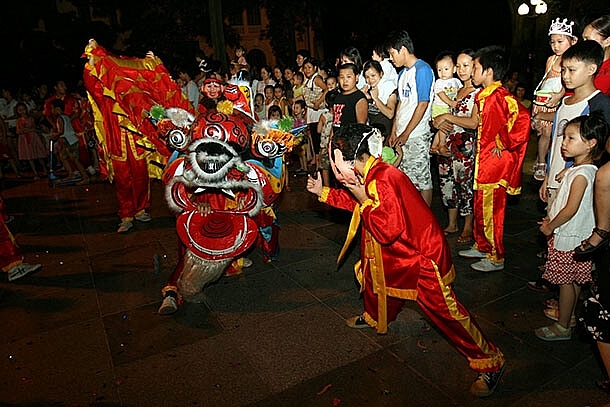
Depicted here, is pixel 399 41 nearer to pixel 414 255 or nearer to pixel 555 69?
pixel 555 69

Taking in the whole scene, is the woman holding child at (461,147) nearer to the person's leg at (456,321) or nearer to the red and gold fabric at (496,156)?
the red and gold fabric at (496,156)

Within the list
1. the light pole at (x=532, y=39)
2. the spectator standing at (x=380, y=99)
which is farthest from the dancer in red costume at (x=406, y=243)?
the light pole at (x=532, y=39)

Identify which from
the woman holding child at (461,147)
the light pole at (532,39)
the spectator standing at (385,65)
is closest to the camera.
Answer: the woman holding child at (461,147)

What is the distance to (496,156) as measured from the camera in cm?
407

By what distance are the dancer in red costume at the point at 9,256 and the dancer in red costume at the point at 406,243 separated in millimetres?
3772

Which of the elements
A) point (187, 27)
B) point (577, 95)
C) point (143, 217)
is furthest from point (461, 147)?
point (187, 27)

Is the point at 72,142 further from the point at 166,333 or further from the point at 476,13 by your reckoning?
the point at 476,13

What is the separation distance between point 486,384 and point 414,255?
0.90 meters

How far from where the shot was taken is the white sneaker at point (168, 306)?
3.97 metres

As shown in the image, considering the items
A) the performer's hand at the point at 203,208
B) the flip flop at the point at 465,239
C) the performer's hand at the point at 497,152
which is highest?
the performer's hand at the point at 497,152

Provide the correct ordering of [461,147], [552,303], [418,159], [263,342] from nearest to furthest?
[263,342]
[552,303]
[461,147]
[418,159]

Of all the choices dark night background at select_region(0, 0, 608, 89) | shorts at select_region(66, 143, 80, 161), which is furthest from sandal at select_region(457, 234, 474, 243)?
dark night background at select_region(0, 0, 608, 89)

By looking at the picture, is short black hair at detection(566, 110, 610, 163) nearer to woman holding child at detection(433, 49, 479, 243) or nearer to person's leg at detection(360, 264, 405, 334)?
woman holding child at detection(433, 49, 479, 243)

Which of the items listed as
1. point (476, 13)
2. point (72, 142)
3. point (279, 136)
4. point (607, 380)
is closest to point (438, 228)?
point (607, 380)
